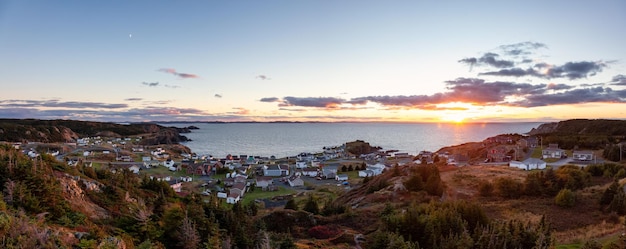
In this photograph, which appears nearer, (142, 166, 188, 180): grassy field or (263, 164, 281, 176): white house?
(142, 166, 188, 180): grassy field

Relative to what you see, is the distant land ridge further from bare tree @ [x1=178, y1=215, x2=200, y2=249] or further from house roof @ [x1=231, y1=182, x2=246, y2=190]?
bare tree @ [x1=178, y1=215, x2=200, y2=249]

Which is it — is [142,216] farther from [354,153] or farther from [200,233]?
[354,153]

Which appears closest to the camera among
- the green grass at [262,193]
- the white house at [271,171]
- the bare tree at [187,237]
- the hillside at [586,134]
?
the bare tree at [187,237]

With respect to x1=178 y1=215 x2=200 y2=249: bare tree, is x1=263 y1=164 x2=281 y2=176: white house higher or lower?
lower

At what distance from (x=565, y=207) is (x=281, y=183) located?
39.0 m

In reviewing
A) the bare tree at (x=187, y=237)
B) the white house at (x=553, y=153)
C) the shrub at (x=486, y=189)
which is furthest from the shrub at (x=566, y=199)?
the white house at (x=553, y=153)

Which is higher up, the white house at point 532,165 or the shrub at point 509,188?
the shrub at point 509,188

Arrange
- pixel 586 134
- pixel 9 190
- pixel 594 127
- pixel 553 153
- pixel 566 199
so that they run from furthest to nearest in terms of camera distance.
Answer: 1. pixel 594 127
2. pixel 586 134
3. pixel 553 153
4. pixel 566 199
5. pixel 9 190

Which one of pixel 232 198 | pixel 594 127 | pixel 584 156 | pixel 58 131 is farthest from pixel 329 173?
pixel 58 131

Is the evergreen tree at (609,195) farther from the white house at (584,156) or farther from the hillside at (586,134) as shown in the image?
the hillside at (586,134)

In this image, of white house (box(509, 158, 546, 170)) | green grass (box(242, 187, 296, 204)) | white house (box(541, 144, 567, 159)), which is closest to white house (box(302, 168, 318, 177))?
green grass (box(242, 187, 296, 204))

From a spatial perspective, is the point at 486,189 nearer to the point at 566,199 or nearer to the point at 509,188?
the point at 509,188

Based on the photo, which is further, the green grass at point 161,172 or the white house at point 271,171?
the white house at point 271,171

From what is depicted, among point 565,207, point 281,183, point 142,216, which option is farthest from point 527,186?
point 281,183
